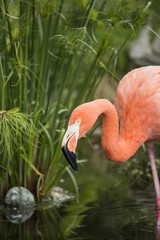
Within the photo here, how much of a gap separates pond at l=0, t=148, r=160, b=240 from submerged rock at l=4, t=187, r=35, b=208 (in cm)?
8

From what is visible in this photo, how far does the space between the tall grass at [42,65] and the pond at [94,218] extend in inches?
14.2

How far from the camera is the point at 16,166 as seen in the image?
13.0ft

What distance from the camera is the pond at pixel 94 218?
3152 mm

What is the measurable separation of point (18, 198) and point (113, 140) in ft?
3.71

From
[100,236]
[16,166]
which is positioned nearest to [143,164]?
[16,166]

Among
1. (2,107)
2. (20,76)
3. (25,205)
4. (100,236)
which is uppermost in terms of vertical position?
(20,76)

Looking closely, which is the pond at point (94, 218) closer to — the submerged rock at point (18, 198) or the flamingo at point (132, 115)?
the submerged rock at point (18, 198)

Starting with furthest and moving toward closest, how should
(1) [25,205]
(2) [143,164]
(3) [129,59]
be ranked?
(3) [129,59] < (2) [143,164] < (1) [25,205]

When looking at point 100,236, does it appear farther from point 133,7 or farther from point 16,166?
point 133,7

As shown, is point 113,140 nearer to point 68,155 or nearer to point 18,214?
point 68,155

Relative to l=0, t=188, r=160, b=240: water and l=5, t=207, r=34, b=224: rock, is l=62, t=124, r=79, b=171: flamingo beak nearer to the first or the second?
l=0, t=188, r=160, b=240: water

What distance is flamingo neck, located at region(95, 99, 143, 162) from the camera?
3.19 meters

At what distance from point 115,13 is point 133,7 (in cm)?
27

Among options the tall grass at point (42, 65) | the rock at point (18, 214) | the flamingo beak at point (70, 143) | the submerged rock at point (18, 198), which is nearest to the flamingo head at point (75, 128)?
the flamingo beak at point (70, 143)
